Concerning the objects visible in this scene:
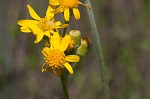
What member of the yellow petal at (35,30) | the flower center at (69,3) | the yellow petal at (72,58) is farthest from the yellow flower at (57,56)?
the flower center at (69,3)

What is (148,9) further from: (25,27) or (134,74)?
(25,27)

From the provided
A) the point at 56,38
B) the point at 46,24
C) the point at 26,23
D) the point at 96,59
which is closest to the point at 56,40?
the point at 56,38

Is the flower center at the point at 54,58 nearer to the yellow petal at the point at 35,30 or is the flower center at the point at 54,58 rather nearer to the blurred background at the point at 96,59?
the yellow petal at the point at 35,30

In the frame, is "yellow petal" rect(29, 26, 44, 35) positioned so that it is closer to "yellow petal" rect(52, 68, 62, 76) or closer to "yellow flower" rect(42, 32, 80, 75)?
"yellow flower" rect(42, 32, 80, 75)

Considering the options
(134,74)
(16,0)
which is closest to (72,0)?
(134,74)

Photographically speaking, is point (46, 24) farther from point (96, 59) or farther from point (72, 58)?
point (96, 59)

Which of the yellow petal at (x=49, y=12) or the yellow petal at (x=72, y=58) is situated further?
the yellow petal at (x=49, y=12)

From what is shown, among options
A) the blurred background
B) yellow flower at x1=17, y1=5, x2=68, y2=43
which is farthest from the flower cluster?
the blurred background
